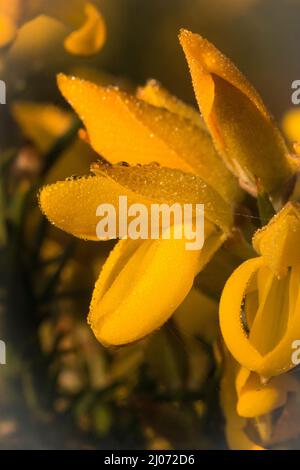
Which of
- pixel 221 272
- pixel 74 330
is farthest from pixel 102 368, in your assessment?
pixel 221 272

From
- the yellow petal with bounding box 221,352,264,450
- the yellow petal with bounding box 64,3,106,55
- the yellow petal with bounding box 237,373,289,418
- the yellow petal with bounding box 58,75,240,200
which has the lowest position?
the yellow petal with bounding box 221,352,264,450

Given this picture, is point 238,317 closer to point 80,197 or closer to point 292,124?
point 80,197

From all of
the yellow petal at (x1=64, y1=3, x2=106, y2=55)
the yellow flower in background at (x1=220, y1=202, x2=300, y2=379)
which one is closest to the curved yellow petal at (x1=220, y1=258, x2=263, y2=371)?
the yellow flower in background at (x1=220, y1=202, x2=300, y2=379)

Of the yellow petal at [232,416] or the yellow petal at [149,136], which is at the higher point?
the yellow petal at [149,136]

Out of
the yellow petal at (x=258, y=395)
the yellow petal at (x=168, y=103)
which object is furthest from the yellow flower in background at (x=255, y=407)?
the yellow petal at (x=168, y=103)

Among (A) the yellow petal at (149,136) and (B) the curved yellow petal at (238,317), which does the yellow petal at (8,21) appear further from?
(B) the curved yellow petal at (238,317)

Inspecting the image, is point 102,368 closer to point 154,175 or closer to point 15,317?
point 15,317

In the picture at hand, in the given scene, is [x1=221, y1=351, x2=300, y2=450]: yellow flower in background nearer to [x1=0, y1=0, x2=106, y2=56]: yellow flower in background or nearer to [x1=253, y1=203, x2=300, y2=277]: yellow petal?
[x1=253, y1=203, x2=300, y2=277]: yellow petal
